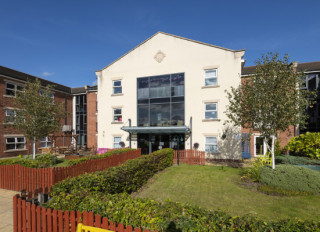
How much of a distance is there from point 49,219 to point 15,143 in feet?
73.4

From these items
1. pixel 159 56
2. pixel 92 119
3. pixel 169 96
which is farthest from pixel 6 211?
pixel 92 119

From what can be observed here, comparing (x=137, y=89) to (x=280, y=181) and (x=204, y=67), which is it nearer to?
(x=204, y=67)

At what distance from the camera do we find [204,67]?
16.4 metres

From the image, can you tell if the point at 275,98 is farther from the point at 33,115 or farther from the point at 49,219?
the point at 33,115

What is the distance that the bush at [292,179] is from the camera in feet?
24.5

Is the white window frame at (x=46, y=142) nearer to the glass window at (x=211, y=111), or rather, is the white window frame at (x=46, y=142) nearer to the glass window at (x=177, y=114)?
the glass window at (x=177, y=114)

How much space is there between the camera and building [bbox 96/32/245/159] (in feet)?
51.8

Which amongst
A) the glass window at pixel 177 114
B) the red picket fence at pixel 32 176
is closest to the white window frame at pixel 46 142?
the red picket fence at pixel 32 176

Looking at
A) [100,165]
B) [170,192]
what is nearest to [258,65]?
[170,192]

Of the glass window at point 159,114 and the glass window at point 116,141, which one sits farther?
the glass window at point 116,141

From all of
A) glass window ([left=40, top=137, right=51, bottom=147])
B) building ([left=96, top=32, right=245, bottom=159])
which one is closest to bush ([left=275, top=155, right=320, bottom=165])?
building ([left=96, top=32, right=245, bottom=159])

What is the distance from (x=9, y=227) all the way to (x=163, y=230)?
200 inches

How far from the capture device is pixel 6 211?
594cm

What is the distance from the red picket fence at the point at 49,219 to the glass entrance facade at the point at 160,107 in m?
13.9
